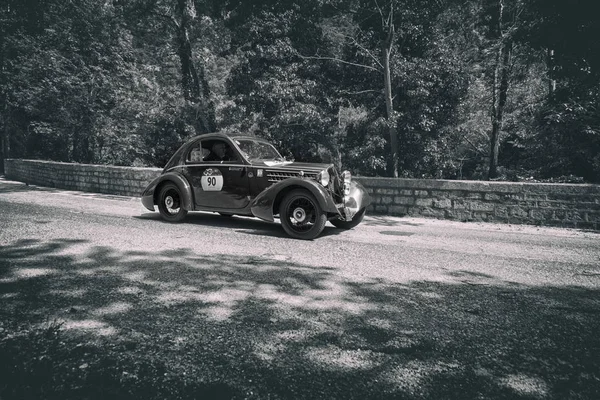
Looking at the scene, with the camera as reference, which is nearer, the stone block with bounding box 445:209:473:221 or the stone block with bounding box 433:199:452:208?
the stone block with bounding box 445:209:473:221

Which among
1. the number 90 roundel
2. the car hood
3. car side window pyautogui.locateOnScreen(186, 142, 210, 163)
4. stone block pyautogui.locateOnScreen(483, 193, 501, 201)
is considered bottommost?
stone block pyautogui.locateOnScreen(483, 193, 501, 201)

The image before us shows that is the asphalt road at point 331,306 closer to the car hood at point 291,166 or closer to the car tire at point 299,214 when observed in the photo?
the car tire at point 299,214

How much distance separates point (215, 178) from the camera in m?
7.29

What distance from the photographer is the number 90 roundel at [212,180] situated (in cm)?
726

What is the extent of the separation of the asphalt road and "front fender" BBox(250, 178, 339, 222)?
1.37ft

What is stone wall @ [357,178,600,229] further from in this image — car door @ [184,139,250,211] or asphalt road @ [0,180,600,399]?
car door @ [184,139,250,211]

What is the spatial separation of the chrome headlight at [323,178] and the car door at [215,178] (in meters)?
1.30

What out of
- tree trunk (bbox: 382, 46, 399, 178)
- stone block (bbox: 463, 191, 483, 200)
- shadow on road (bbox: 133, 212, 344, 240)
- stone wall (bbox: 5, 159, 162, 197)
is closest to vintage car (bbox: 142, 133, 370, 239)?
shadow on road (bbox: 133, 212, 344, 240)

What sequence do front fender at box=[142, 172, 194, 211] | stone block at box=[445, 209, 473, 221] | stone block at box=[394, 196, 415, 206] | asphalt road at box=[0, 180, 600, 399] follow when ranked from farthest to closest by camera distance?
stone block at box=[394, 196, 415, 206] < stone block at box=[445, 209, 473, 221] < front fender at box=[142, 172, 194, 211] < asphalt road at box=[0, 180, 600, 399]

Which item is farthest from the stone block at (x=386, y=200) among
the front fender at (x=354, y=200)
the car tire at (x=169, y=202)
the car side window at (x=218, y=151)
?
the car tire at (x=169, y=202)

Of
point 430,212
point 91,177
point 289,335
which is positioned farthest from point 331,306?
point 91,177

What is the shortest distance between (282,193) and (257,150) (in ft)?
4.43

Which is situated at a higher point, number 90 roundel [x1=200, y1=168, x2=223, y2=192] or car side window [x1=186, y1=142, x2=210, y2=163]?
car side window [x1=186, y1=142, x2=210, y2=163]

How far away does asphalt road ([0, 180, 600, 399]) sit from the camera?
243 centimetres
